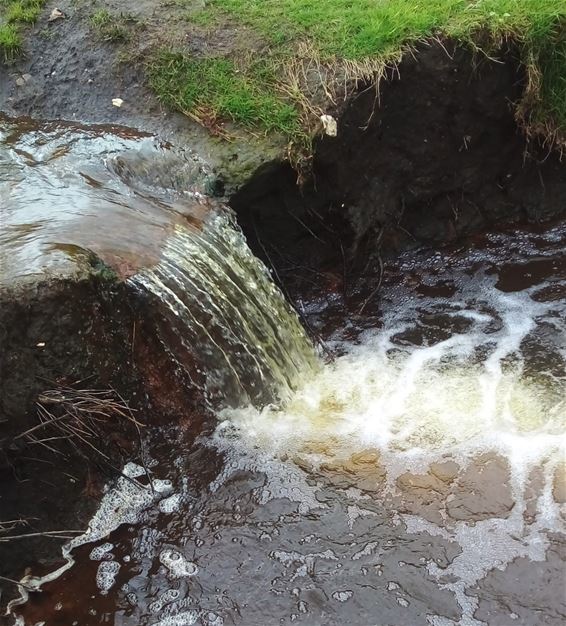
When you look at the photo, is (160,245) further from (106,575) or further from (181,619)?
(181,619)

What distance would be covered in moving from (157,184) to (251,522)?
2.18 m

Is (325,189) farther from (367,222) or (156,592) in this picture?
(156,592)

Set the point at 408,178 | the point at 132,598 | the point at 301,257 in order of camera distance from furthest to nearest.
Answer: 1. the point at 408,178
2. the point at 301,257
3. the point at 132,598

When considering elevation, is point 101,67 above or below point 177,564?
above

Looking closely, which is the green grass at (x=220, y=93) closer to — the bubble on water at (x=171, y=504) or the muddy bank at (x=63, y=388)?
the muddy bank at (x=63, y=388)

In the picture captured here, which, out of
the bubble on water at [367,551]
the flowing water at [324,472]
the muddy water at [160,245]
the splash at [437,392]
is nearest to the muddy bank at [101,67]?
the muddy water at [160,245]

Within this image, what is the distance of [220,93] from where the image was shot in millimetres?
4758

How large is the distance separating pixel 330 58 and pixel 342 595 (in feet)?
11.1

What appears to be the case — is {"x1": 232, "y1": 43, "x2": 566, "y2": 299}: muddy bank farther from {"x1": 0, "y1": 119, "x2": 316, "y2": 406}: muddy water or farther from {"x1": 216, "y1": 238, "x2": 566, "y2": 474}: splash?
{"x1": 216, "y1": 238, "x2": 566, "y2": 474}: splash

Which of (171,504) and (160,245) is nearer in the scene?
(171,504)

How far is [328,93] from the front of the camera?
4.53 m

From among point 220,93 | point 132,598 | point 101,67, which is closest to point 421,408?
point 132,598

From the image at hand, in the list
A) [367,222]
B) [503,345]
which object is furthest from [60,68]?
[503,345]

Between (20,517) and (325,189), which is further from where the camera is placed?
(325,189)
